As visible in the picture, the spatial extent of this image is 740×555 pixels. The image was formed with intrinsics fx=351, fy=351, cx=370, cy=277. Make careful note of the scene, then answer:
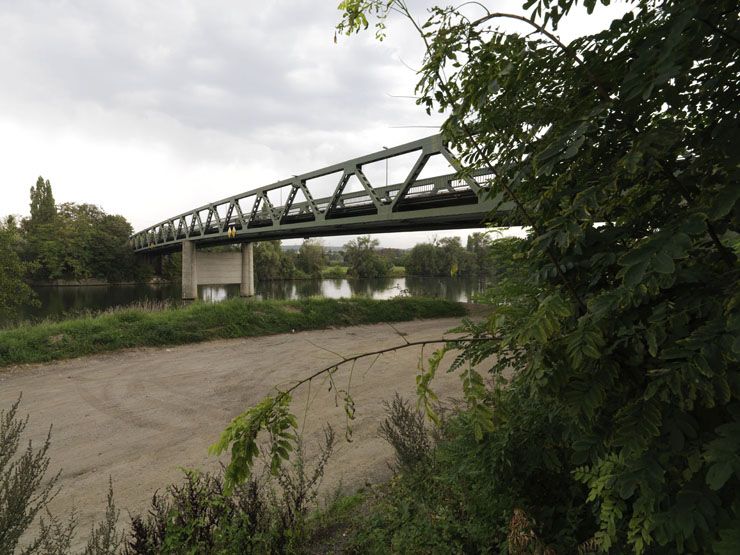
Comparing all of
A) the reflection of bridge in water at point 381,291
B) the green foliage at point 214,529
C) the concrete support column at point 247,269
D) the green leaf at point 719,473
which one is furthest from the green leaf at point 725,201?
the concrete support column at point 247,269

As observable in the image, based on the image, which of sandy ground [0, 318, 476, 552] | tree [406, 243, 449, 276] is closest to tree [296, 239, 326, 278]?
tree [406, 243, 449, 276]

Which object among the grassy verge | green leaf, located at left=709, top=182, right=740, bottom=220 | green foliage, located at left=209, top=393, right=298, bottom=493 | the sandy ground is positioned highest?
green leaf, located at left=709, top=182, right=740, bottom=220

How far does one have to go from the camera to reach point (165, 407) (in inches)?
241

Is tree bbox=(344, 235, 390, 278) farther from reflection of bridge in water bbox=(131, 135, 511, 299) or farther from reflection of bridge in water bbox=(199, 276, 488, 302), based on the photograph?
reflection of bridge in water bbox=(131, 135, 511, 299)

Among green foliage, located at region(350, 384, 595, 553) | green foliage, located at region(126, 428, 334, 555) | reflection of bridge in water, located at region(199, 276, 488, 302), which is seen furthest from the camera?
reflection of bridge in water, located at region(199, 276, 488, 302)

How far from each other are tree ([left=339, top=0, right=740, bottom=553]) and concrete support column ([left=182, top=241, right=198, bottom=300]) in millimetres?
47488

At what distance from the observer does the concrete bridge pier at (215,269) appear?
44594 millimetres

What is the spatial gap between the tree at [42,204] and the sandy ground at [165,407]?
256 ft

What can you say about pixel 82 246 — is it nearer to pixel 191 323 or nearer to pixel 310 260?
pixel 310 260

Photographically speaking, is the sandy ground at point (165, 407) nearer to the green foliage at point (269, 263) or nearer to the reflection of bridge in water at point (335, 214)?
the reflection of bridge in water at point (335, 214)

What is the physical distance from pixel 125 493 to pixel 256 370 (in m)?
4.56

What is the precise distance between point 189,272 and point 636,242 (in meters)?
49.5

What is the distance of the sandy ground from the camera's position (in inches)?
158

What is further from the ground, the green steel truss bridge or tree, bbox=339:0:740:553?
the green steel truss bridge
